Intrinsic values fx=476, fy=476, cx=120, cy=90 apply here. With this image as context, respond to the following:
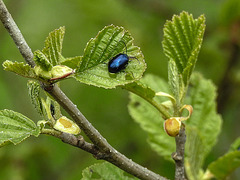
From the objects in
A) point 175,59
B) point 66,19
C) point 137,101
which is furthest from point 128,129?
point 175,59

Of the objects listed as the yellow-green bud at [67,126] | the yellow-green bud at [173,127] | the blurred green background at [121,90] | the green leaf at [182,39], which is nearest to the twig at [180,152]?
the yellow-green bud at [173,127]

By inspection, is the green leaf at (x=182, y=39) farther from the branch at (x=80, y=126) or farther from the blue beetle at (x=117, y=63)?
the branch at (x=80, y=126)

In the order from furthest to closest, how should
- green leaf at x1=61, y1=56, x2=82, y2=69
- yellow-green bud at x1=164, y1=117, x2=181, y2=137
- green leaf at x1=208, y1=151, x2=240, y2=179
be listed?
green leaf at x1=208, y1=151, x2=240, y2=179, yellow-green bud at x1=164, y1=117, x2=181, y2=137, green leaf at x1=61, y1=56, x2=82, y2=69

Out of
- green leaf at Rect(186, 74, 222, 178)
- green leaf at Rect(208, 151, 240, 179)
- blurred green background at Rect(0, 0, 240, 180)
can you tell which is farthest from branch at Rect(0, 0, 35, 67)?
blurred green background at Rect(0, 0, 240, 180)

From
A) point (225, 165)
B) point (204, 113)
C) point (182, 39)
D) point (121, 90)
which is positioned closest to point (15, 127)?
point (182, 39)

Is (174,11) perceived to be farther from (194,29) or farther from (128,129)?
(194,29)

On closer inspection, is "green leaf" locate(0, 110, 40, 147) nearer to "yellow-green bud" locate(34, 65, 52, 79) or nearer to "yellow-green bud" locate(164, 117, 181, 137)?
"yellow-green bud" locate(34, 65, 52, 79)

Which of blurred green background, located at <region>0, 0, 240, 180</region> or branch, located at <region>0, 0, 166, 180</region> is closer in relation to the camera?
branch, located at <region>0, 0, 166, 180</region>
